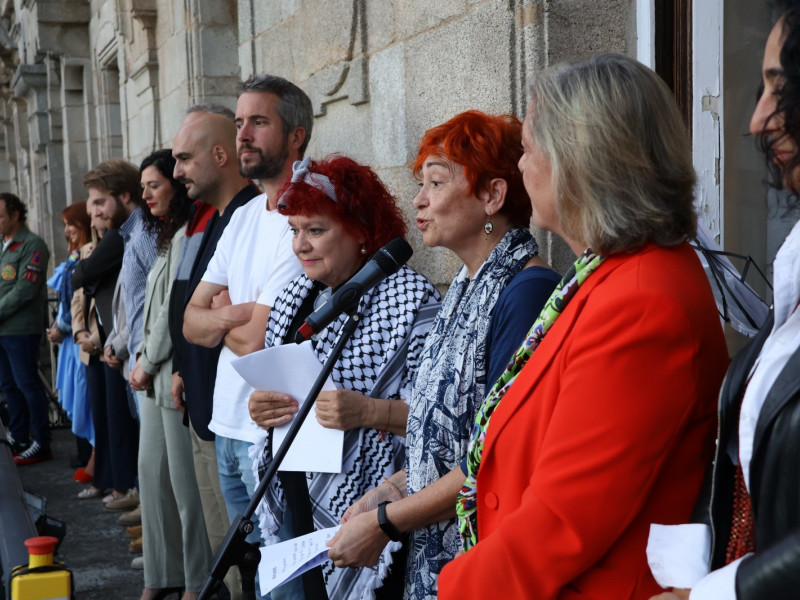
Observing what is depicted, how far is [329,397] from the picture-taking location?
2461 millimetres

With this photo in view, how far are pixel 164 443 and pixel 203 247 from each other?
102 centimetres

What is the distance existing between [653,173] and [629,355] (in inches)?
12.5

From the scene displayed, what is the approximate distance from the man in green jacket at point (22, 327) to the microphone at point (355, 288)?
5923mm

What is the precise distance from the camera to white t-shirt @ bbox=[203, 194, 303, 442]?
3.10 metres

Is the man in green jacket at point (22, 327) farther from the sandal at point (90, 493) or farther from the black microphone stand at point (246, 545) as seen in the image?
the black microphone stand at point (246, 545)

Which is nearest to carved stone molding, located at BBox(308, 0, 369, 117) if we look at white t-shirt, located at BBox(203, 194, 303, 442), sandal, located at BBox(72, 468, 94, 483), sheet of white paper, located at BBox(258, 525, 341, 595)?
white t-shirt, located at BBox(203, 194, 303, 442)

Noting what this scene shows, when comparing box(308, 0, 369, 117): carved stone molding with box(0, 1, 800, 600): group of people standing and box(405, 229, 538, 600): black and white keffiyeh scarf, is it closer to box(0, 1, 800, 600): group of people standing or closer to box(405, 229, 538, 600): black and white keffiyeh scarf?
box(0, 1, 800, 600): group of people standing

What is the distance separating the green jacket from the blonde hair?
6.79 metres

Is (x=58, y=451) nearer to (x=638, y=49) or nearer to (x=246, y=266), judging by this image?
(x=246, y=266)

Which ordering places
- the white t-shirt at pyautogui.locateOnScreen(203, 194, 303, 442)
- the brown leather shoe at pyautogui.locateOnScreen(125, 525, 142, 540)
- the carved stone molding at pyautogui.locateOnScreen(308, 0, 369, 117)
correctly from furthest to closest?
the brown leather shoe at pyautogui.locateOnScreen(125, 525, 142, 540) → the carved stone molding at pyautogui.locateOnScreen(308, 0, 369, 117) → the white t-shirt at pyautogui.locateOnScreen(203, 194, 303, 442)

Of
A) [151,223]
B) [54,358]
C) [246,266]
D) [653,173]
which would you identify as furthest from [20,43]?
[653,173]

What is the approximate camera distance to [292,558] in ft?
7.29

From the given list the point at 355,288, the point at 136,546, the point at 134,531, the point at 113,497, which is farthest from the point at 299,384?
the point at 113,497

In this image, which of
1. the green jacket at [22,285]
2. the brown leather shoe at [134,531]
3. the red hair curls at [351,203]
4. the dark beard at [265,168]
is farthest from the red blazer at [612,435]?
the green jacket at [22,285]
